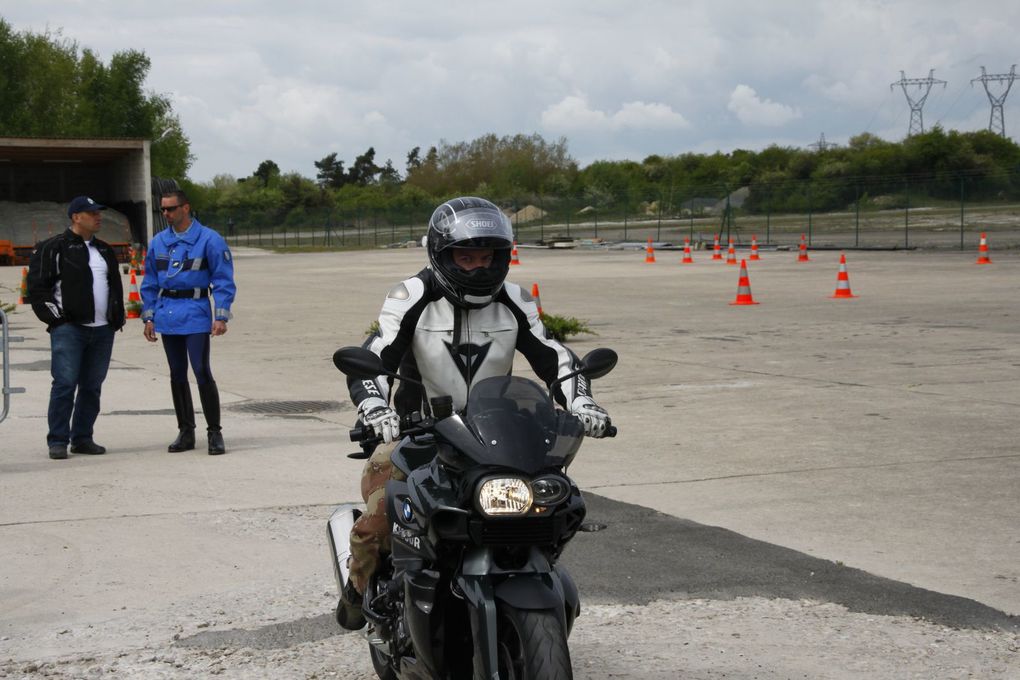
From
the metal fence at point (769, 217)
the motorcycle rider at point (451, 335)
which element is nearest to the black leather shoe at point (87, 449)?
the motorcycle rider at point (451, 335)

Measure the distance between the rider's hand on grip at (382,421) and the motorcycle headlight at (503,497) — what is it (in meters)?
0.59

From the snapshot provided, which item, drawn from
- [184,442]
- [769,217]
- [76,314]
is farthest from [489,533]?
[769,217]

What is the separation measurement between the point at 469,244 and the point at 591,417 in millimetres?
691

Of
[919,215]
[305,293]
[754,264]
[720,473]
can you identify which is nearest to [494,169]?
[919,215]

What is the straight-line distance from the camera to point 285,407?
11430 millimetres

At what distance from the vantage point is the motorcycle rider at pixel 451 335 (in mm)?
4309

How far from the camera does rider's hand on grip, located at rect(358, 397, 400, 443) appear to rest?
4.00 m

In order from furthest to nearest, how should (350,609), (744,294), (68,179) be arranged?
1. (68,179)
2. (744,294)
3. (350,609)

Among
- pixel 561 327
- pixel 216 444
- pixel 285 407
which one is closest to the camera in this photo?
pixel 216 444

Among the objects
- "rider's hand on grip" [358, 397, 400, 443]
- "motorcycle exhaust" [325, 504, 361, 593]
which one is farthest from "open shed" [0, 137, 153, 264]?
"rider's hand on grip" [358, 397, 400, 443]

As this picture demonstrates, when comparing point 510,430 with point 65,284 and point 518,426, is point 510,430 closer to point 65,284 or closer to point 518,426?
point 518,426

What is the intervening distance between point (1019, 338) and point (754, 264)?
66.8ft

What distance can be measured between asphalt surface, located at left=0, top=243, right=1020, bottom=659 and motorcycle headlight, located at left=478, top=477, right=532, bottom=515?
1979 millimetres

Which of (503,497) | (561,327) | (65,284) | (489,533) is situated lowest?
(561,327)
